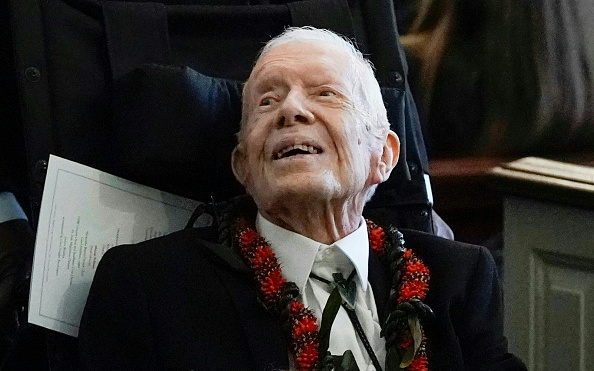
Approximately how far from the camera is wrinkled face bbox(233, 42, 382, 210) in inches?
57.1

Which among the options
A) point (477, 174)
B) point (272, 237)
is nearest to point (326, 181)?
point (272, 237)

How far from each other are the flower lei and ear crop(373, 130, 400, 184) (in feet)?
0.46

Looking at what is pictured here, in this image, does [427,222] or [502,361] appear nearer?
[502,361]

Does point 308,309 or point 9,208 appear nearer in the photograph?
point 308,309

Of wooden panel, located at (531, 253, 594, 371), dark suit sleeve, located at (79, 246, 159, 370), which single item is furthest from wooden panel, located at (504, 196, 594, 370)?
dark suit sleeve, located at (79, 246, 159, 370)

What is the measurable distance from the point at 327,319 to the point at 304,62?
1.42ft

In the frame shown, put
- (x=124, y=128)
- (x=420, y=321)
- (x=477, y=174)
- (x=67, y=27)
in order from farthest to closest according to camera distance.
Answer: (x=477, y=174) → (x=67, y=27) → (x=124, y=128) → (x=420, y=321)

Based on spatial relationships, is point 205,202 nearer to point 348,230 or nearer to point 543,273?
point 348,230

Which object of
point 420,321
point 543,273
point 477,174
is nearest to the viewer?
point 420,321

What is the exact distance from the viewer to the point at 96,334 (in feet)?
4.51

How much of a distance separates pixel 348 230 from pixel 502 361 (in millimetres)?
335

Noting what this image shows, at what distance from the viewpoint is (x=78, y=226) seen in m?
1.56

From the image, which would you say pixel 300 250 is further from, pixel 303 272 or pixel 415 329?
pixel 415 329

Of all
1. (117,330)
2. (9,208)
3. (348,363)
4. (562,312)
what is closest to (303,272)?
(348,363)
